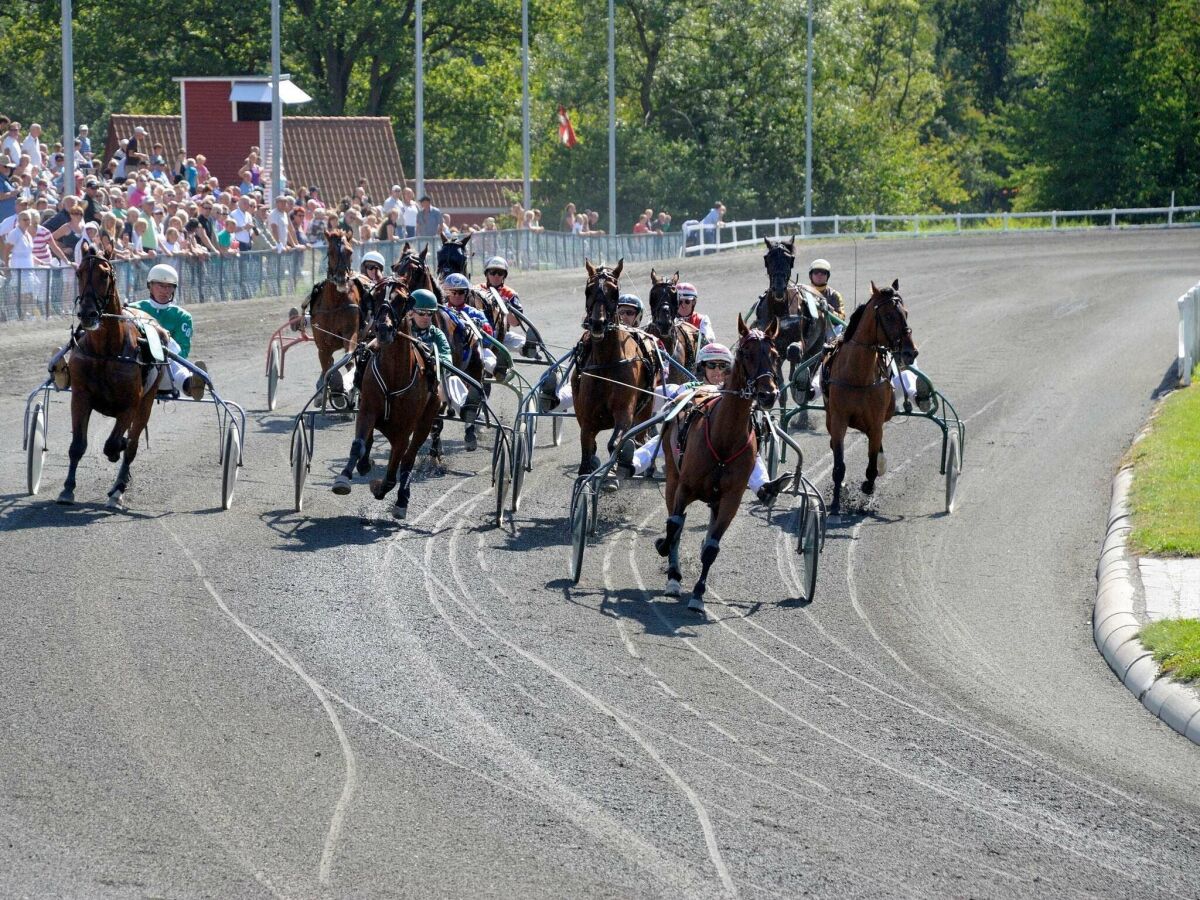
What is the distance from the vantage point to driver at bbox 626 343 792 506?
12070mm

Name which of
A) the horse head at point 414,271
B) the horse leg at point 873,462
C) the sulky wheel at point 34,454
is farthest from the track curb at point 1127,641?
the sulky wheel at point 34,454

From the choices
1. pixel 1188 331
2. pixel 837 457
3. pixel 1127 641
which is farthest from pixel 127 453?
pixel 1188 331

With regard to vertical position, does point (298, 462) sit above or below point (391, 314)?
below

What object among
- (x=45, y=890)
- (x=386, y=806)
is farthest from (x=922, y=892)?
(x=45, y=890)

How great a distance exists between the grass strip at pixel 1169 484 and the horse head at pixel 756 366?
149 inches

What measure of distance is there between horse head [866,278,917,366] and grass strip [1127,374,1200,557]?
7.42 feet

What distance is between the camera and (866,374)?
51.0ft

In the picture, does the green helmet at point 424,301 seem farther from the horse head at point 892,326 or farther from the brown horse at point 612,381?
the horse head at point 892,326

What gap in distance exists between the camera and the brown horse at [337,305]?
1884cm

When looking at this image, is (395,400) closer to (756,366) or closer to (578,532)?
(578,532)

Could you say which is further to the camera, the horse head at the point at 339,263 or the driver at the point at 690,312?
the horse head at the point at 339,263

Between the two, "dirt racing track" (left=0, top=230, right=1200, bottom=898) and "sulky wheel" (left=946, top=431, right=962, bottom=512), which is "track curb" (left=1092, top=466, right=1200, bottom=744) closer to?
"dirt racing track" (left=0, top=230, right=1200, bottom=898)

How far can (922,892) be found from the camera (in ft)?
23.5

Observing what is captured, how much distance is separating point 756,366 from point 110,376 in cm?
575
